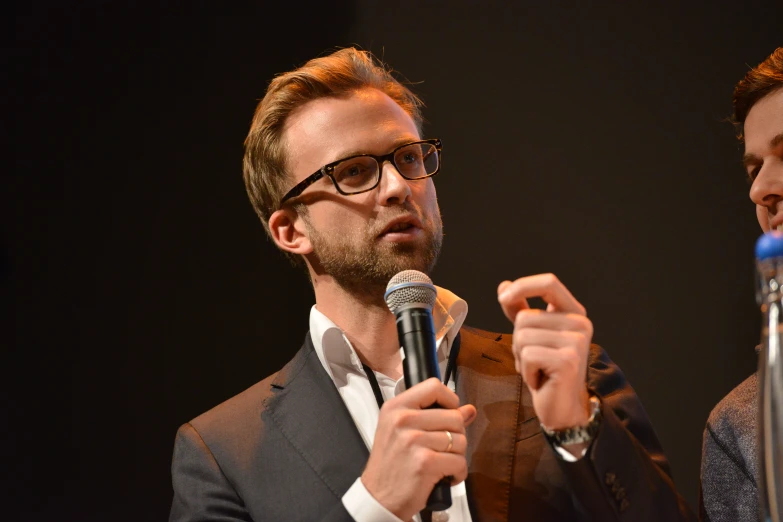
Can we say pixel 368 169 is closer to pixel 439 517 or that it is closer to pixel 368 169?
pixel 368 169

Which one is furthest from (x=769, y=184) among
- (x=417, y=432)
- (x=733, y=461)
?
(x=417, y=432)

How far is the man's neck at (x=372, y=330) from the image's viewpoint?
2113mm

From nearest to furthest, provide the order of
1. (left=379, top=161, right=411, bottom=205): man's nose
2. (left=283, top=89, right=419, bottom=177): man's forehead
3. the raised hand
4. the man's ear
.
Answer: the raised hand < (left=379, top=161, right=411, bottom=205): man's nose < (left=283, top=89, right=419, bottom=177): man's forehead < the man's ear

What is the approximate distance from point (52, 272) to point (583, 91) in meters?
1.89

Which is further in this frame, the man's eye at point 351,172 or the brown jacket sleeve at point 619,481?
the man's eye at point 351,172

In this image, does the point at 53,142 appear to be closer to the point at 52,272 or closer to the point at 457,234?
the point at 52,272

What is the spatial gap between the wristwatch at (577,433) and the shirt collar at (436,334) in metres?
0.66

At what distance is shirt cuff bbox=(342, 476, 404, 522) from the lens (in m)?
1.52

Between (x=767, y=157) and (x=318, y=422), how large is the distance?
120cm

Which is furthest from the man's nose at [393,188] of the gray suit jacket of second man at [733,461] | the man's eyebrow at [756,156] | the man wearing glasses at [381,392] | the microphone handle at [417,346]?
the gray suit jacket of second man at [733,461]

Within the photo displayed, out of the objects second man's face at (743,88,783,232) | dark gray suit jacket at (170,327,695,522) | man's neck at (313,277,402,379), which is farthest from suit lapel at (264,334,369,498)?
second man's face at (743,88,783,232)

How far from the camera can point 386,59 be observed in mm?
2926

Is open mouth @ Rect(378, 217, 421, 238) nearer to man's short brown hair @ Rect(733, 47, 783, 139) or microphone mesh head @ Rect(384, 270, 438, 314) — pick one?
microphone mesh head @ Rect(384, 270, 438, 314)

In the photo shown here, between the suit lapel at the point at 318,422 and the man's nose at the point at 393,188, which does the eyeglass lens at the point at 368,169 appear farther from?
the suit lapel at the point at 318,422
